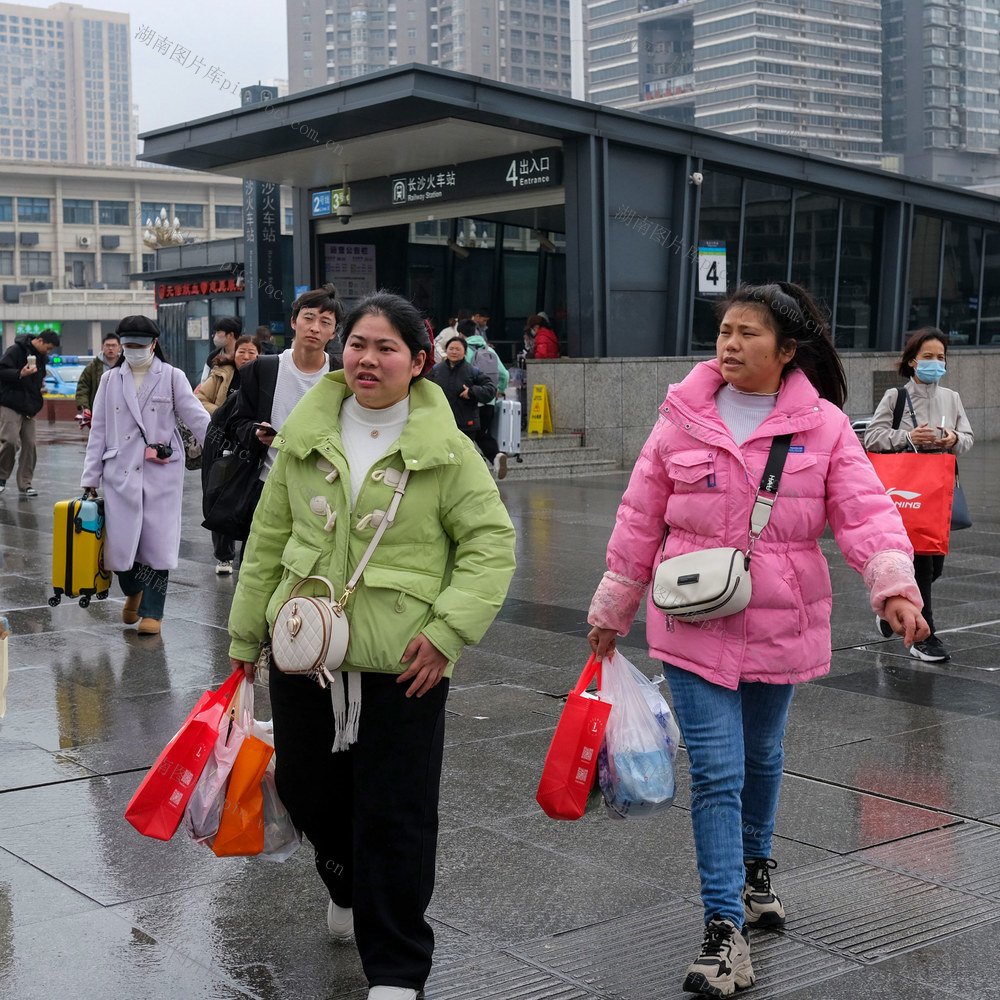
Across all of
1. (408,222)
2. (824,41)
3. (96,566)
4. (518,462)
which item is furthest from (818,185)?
(824,41)

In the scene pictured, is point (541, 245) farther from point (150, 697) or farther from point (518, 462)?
point (150, 697)

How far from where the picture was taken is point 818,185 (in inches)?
899

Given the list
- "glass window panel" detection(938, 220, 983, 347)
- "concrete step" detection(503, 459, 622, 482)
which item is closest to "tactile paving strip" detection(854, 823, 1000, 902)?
"concrete step" detection(503, 459, 622, 482)

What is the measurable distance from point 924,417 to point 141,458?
4.50m

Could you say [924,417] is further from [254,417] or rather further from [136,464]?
[136,464]

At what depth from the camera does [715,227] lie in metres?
21.2

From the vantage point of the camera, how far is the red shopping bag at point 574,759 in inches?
132

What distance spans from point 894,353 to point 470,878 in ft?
72.8

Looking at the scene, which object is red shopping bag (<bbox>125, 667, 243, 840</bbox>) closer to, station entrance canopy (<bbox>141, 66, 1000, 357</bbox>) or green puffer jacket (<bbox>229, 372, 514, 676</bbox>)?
green puffer jacket (<bbox>229, 372, 514, 676</bbox>)

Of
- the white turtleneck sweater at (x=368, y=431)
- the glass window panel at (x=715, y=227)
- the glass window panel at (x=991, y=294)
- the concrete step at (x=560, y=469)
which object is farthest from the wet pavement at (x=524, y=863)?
the glass window panel at (x=991, y=294)

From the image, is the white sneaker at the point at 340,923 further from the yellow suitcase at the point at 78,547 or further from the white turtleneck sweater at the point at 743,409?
the yellow suitcase at the point at 78,547

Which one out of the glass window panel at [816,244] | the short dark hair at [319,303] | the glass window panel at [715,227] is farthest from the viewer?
the glass window panel at [816,244]

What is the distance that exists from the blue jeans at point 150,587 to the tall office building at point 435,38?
174 meters

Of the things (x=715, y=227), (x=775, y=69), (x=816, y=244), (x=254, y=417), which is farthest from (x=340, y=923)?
(x=775, y=69)
